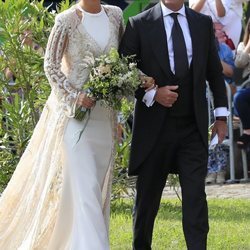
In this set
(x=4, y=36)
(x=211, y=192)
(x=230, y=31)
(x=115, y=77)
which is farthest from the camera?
(x=230, y=31)

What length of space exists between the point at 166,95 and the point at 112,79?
375mm

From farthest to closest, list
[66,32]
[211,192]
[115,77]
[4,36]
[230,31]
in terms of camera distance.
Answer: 1. [230,31]
2. [211,192]
3. [4,36]
4. [66,32]
5. [115,77]

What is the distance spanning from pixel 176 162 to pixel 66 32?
119 centimetres

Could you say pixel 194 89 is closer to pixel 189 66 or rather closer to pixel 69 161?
pixel 189 66

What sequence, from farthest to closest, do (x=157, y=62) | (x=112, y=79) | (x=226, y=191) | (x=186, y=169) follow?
(x=226, y=191) → (x=186, y=169) → (x=157, y=62) → (x=112, y=79)

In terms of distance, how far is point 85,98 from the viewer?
6.51 metres

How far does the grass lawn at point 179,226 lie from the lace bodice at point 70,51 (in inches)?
64.3

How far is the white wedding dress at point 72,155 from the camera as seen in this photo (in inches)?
263

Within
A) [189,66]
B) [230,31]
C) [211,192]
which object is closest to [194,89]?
[189,66]

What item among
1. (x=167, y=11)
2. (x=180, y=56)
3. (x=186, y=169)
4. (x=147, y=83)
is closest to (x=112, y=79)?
(x=147, y=83)

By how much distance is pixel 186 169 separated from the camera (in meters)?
6.67

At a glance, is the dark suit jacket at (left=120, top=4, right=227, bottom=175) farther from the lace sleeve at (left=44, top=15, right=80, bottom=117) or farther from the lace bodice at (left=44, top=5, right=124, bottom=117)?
A: the lace sleeve at (left=44, top=15, right=80, bottom=117)

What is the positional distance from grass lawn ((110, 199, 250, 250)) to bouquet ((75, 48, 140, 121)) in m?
1.75

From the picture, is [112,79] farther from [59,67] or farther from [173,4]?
[173,4]
